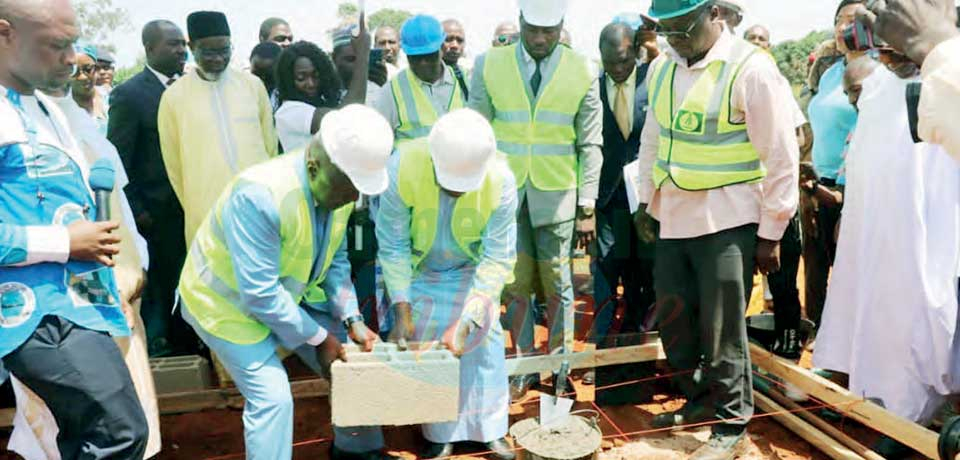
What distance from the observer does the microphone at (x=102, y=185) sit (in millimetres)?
2699

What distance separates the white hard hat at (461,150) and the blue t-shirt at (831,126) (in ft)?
9.29

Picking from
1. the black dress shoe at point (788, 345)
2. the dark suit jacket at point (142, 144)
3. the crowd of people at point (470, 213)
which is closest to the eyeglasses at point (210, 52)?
the crowd of people at point (470, 213)

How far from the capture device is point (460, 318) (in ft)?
11.9

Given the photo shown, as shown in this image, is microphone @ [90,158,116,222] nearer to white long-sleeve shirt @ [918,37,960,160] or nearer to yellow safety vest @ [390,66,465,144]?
yellow safety vest @ [390,66,465,144]

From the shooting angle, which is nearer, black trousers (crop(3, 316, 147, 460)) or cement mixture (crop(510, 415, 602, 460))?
black trousers (crop(3, 316, 147, 460))

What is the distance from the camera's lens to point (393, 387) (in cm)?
304

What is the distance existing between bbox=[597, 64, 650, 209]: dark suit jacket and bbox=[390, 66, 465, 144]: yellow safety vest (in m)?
1.18

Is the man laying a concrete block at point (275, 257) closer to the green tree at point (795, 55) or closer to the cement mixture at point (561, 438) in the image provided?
the cement mixture at point (561, 438)

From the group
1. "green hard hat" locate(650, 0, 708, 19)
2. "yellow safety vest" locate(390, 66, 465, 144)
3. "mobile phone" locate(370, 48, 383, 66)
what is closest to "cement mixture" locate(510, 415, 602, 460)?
"green hard hat" locate(650, 0, 708, 19)

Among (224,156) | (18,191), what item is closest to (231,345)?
(18,191)

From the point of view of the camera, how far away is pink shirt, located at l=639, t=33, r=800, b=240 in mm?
3418

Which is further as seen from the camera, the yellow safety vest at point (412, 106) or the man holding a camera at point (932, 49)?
the yellow safety vest at point (412, 106)

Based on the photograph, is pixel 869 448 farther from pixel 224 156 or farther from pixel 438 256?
pixel 224 156

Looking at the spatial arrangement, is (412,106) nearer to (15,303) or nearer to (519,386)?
(519,386)
